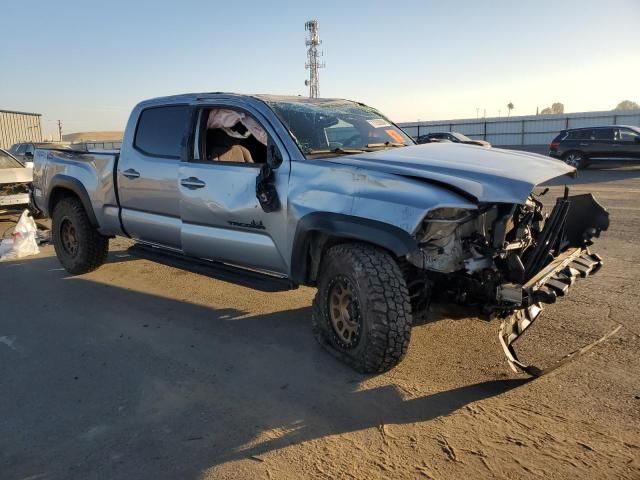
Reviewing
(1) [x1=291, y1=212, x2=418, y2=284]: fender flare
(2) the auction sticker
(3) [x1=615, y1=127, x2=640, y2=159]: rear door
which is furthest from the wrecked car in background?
(3) [x1=615, y1=127, x2=640, y2=159]: rear door

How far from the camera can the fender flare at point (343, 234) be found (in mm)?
3281

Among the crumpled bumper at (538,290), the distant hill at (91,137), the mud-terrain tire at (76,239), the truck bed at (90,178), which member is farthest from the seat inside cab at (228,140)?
the distant hill at (91,137)

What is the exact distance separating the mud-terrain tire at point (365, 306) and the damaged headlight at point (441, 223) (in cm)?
28

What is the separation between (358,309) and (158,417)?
1.43 m

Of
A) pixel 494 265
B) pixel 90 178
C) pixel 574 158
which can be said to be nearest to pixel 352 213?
pixel 494 265

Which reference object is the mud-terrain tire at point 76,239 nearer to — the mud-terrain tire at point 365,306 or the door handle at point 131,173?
the door handle at point 131,173

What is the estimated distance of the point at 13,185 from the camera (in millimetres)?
10680

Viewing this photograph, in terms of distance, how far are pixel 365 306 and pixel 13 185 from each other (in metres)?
9.78

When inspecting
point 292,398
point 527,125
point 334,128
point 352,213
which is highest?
point 527,125

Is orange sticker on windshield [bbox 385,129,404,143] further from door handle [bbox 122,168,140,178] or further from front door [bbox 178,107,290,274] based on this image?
door handle [bbox 122,168,140,178]

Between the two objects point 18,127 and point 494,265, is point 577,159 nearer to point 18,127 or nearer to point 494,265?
point 494,265

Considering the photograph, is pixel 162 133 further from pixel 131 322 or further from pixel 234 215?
pixel 131 322

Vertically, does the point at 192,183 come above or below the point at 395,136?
below

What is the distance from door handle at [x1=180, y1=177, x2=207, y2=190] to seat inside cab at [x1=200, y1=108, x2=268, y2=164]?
0.76ft
